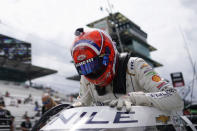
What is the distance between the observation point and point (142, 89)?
7.32ft

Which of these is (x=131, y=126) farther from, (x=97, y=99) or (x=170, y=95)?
(x=97, y=99)

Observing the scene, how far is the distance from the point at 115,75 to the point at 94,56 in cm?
43

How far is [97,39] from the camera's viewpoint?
6.70 feet

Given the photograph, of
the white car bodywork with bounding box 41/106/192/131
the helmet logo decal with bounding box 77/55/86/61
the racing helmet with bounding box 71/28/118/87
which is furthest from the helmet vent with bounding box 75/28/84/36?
the white car bodywork with bounding box 41/106/192/131

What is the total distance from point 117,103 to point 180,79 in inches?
459

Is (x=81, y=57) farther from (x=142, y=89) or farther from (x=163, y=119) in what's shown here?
(x=163, y=119)

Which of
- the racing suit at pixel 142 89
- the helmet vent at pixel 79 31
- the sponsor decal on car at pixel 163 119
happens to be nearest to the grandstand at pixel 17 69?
the racing suit at pixel 142 89

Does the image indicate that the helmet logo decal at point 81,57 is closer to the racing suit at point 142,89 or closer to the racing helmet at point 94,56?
the racing helmet at point 94,56

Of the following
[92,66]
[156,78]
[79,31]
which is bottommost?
[156,78]

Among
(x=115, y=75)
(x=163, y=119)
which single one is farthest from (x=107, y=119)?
(x=115, y=75)

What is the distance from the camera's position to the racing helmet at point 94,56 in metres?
1.90

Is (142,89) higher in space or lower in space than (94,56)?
lower

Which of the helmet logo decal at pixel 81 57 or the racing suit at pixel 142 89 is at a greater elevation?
the helmet logo decal at pixel 81 57

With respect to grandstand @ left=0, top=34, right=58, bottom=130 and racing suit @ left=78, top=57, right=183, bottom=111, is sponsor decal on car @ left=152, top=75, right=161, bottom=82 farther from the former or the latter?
grandstand @ left=0, top=34, right=58, bottom=130
